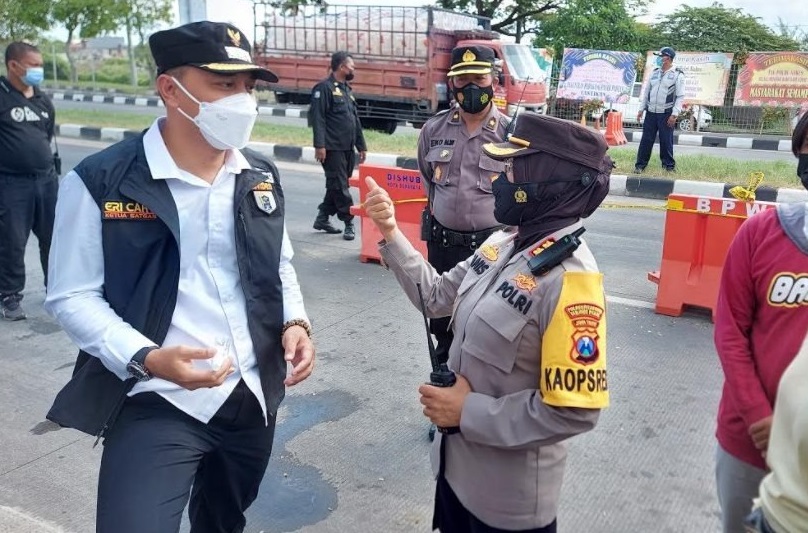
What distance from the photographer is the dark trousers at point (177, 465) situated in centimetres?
180

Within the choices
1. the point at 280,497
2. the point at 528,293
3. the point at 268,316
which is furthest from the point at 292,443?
the point at 528,293

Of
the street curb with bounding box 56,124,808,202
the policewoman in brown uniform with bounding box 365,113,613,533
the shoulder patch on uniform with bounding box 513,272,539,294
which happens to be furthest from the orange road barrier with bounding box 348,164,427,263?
the shoulder patch on uniform with bounding box 513,272,539,294

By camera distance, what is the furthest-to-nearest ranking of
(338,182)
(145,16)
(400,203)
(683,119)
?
(145,16)
(683,119)
(338,182)
(400,203)

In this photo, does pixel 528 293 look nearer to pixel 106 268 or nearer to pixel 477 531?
pixel 477 531

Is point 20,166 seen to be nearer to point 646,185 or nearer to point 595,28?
point 646,185

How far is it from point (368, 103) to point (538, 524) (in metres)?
16.2

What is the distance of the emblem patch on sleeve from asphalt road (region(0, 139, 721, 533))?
143 centimetres

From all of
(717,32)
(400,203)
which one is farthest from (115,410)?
(717,32)

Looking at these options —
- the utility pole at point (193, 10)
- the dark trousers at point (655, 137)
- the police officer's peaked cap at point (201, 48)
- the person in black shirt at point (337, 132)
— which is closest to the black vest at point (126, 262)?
the police officer's peaked cap at point (201, 48)

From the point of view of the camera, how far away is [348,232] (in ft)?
24.9

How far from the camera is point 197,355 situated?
1717 millimetres

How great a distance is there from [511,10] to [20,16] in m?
17.6

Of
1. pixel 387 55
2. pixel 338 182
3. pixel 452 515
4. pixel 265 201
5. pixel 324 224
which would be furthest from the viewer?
pixel 387 55

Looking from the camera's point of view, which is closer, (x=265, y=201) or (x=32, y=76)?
(x=265, y=201)
